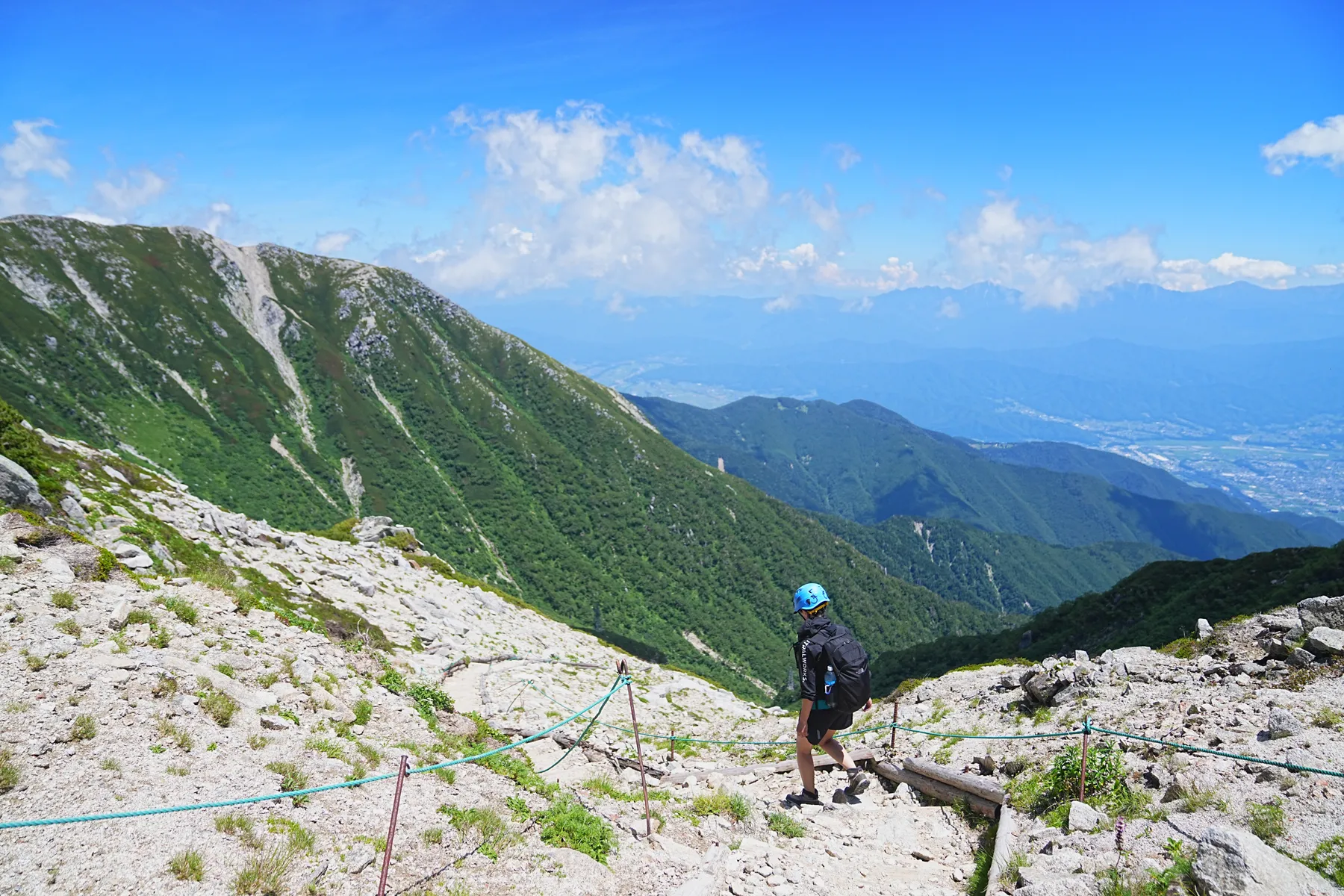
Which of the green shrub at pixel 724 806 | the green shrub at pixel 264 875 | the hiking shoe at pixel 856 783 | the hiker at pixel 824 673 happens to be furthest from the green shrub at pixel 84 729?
the hiking shoe at pixel 856 783

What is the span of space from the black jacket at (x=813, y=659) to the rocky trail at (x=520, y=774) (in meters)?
2.31

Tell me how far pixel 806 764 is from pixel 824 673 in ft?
8.40

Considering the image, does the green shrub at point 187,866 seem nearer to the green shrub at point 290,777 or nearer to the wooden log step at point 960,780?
the green shrub at point 290,777

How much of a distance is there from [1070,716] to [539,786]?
1181cm

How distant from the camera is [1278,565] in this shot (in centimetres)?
3428

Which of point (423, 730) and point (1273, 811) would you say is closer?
point (1273, 811)

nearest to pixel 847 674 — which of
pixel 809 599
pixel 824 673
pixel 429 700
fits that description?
pixel 824 673

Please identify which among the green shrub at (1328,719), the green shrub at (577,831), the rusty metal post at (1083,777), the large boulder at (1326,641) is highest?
the large boulder at (1326,641)

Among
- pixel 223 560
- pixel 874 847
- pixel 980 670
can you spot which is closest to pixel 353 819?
pixel 874 847

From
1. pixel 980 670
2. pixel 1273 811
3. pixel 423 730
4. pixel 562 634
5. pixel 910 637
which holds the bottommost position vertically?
pixel 910 637

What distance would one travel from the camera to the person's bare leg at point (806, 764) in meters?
11.4

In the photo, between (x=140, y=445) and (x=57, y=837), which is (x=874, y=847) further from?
(x=140, y=445)

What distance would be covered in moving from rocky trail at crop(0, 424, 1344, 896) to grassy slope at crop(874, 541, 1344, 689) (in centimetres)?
1676

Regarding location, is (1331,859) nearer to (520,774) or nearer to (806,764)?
(806,764)
